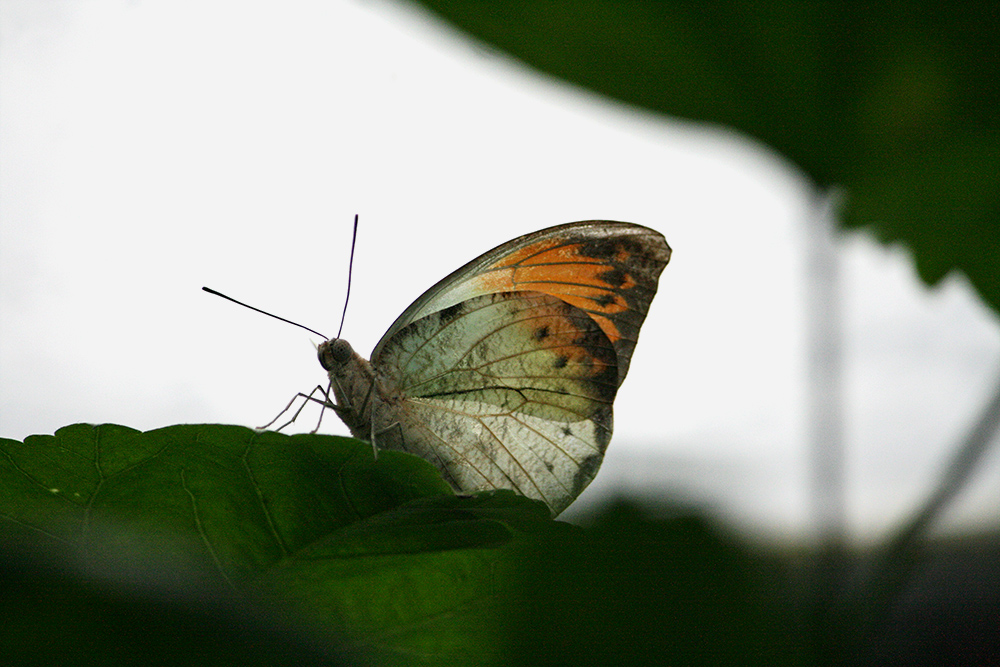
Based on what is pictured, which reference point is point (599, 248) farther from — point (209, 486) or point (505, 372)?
point (209, 486)

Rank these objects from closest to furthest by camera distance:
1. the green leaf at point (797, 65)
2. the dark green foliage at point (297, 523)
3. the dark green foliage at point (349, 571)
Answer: the dark green foliage at point (349, 571)
the green leaf at point (797, 65)
the dark green foliage at point (297, 523)

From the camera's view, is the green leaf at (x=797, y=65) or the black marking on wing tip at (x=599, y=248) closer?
the green leaf at (x=797, y=65)

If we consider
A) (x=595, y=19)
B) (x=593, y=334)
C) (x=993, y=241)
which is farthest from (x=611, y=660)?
(x=993, y=241)

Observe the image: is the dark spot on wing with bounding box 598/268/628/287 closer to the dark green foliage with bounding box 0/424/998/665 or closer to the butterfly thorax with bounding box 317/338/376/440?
the butterfly thorax with bounding box 317/338/376/440

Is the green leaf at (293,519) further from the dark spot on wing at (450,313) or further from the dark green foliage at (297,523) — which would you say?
the dark spot on wing at (450,313)

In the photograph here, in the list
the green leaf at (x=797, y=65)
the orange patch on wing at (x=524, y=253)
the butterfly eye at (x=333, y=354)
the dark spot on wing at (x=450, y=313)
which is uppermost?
the orange patch on wing at (x=524, y=253)

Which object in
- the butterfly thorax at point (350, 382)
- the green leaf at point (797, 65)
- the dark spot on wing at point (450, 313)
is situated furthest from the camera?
the dark spot on wing at point (450, 313)

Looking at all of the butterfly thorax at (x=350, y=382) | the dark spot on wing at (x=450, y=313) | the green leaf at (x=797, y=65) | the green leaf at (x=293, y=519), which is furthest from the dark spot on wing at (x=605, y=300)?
the green leaf at (x=797, y=65)
